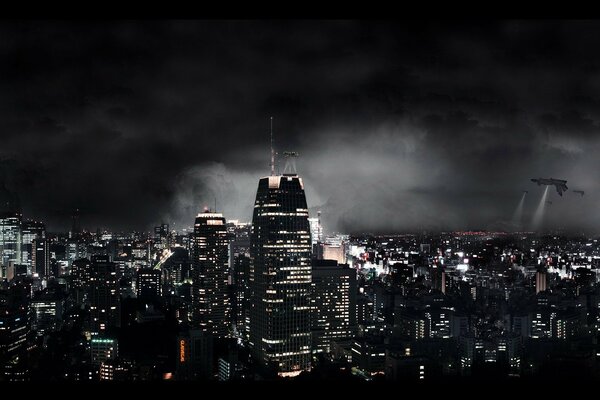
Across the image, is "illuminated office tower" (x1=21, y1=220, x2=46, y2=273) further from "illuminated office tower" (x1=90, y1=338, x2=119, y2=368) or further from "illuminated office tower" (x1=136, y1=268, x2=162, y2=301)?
"illuminated office tower" (x1=136, y1=268, x2=162, y2=301)

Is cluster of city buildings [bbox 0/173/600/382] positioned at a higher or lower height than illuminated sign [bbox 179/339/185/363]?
higher

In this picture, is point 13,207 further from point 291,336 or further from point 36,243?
point 291,336

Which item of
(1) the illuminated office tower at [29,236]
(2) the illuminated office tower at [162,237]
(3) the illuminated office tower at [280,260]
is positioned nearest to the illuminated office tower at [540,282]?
(3) the illuminated office tower at [280,260]

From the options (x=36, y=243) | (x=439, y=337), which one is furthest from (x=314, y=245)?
(x=36, y=243)

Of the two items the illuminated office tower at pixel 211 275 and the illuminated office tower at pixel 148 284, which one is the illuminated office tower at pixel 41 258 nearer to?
the illuminated office tower at pixel 148 284

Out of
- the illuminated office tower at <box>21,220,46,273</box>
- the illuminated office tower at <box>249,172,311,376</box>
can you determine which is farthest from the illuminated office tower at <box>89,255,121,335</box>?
the illuminated office tower at <box>249,172,311,376</box>

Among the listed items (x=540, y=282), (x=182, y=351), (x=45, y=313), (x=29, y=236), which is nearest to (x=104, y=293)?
(x=45, y=313)

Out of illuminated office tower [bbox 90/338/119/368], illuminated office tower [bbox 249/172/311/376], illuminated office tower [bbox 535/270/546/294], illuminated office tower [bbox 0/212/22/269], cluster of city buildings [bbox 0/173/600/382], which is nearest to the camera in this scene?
cluster of city buildings [bbox 0/173/600/382]
